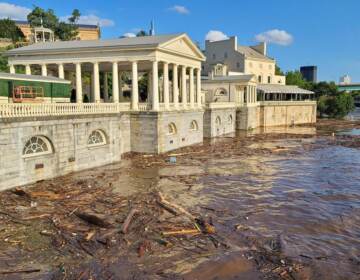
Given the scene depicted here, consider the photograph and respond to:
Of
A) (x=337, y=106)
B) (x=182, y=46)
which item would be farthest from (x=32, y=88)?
(x=337, y=106)

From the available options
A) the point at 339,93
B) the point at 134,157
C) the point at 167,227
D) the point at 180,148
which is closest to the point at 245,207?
the point at 167,227

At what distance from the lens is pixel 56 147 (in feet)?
80.6

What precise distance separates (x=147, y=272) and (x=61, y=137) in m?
15.4

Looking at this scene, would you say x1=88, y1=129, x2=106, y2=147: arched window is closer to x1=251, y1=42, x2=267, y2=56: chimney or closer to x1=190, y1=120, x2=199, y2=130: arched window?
x1=190, y1=120, x2=199, y2=130: arched window

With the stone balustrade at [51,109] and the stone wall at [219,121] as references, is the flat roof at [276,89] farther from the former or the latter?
the stone balustrade at [51,109]

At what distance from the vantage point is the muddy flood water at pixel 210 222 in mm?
12250

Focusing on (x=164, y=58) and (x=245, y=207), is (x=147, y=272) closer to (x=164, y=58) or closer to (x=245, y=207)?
(x=245, y=207)

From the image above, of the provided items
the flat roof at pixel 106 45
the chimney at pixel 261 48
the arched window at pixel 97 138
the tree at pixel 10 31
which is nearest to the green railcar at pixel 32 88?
the arched window at pixel 97 138

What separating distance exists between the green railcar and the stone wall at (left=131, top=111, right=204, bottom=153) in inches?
276

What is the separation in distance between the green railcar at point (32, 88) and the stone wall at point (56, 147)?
Answer: 159 inches

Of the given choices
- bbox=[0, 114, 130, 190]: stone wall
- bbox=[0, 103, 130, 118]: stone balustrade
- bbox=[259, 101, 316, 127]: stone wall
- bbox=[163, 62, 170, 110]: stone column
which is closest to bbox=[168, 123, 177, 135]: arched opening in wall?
bbox=[163, 62, 170, 110]: stone column

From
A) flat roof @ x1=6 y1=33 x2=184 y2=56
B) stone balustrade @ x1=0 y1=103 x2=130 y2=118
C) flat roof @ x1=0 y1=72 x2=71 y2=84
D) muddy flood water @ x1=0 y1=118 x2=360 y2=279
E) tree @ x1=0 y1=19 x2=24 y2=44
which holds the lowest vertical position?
muddy flood water @ x1=0 y1=118 x2=360 y2=279

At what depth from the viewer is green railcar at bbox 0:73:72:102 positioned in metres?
25.5

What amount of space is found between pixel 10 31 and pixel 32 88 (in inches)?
2538
